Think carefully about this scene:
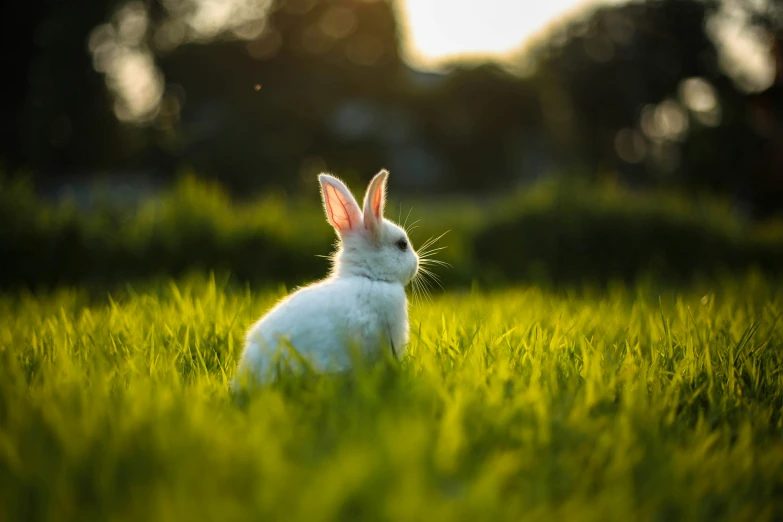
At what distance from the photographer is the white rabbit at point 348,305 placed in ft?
6.76

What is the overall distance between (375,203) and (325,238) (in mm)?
3463

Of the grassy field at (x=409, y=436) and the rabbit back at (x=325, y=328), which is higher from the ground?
the rabbit back at (x=325, y=328)

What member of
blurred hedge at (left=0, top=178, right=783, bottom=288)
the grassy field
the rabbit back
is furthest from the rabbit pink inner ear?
blurred hedge at (left=0, top=178, right=783, bottom=288)

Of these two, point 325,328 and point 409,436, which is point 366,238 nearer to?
point 325,328

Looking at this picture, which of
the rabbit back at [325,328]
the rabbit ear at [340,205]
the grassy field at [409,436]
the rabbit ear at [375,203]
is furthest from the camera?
the rabbit ear at [340,205]

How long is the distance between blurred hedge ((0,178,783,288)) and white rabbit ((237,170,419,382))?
301cm

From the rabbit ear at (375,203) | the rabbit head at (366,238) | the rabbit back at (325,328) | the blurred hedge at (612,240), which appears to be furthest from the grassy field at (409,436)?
the blurred hedge at (612,240)

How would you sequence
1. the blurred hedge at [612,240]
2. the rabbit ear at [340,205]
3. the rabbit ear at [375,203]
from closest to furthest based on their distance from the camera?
the rabbit ear at [375,203]
the rabbit ear at [340,205]
the blurred hedge at [612,240]

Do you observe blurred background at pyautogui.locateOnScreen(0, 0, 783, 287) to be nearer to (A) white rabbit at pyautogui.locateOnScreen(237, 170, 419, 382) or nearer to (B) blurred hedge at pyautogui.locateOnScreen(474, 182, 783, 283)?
(B) blurred hedge at pyautogui.locateOnScreen(474, 182, 783, 283)

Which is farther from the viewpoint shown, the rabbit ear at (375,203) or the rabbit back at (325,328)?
the rabbit ear at (375,203)

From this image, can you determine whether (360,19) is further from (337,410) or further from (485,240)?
(337,410)

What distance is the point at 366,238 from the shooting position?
2.50 meters

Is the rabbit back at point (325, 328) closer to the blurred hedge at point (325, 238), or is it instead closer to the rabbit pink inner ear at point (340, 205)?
the rabbit pink inner ear at point (340, 205)

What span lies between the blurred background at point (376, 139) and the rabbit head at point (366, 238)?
3159 millimetres
